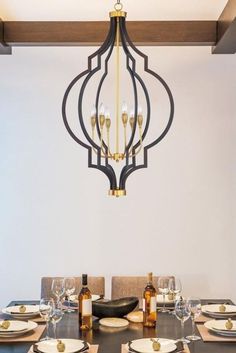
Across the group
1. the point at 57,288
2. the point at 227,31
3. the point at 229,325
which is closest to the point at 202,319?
the point at 229,325

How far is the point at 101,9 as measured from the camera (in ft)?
12.3

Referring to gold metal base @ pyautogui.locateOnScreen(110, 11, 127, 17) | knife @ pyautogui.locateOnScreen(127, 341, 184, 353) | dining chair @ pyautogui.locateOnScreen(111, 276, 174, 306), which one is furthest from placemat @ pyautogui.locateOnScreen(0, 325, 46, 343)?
gold metal base @ pyautogui.locateOnScreen(110, 11, 127, 17)

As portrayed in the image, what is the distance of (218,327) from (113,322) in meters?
0.51

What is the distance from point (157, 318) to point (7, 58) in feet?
7.93

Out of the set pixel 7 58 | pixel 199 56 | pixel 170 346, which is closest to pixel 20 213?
pixel 7 58

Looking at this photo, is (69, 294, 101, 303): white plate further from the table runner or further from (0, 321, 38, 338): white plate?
the table runner

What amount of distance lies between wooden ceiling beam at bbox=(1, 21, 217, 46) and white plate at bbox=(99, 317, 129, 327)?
2.02 m

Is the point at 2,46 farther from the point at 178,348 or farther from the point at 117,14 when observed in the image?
the point at 178,348

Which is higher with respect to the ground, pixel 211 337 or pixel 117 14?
pixel 117 14

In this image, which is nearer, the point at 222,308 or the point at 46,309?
the point at 46,309

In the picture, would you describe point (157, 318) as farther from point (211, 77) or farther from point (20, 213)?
point (211, 77)

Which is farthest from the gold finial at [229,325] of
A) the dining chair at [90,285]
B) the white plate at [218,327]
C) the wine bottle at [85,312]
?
the dining chair at [90,285]

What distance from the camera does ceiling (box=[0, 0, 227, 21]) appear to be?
3.61 meters

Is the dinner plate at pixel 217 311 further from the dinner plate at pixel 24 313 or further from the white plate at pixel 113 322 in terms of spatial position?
the dinner plate at pixel 24 313
